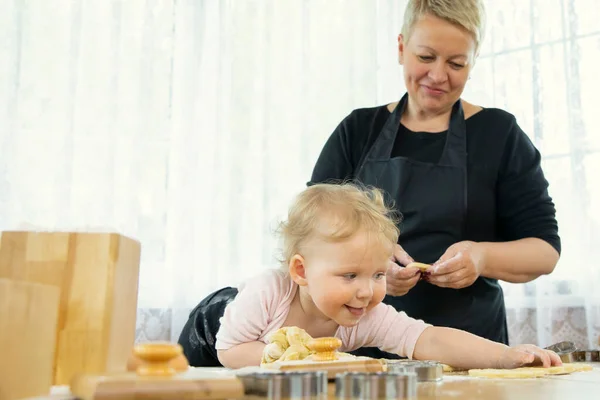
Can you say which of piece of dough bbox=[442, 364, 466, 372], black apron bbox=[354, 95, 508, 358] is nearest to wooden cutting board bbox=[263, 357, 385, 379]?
piece of dough bbox=[442, 364, 466, 372]

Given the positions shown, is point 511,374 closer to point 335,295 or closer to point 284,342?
point 284,342

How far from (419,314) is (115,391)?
1.39 meters

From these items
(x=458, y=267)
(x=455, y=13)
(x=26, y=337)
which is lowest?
(x=26, y=337)

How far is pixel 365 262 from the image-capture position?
4.52 ft

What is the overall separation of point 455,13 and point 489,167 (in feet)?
1.37

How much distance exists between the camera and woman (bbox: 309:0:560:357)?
67.3 inches

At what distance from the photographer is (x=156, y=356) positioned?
0.46 meters

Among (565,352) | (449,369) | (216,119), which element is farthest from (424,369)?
(216,119)

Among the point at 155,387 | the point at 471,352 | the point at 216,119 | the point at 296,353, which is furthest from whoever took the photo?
the point at 216,119

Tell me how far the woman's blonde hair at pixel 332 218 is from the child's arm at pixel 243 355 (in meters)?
0.23

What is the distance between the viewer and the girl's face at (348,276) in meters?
1.36

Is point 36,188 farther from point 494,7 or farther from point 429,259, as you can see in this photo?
point 494,7

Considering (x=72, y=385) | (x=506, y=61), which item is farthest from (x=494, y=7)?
(x=72, y=385)

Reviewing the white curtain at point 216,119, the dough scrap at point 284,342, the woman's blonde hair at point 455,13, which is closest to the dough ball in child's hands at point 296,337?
the dough scrap at point 284,342
